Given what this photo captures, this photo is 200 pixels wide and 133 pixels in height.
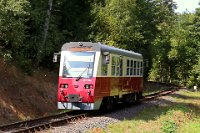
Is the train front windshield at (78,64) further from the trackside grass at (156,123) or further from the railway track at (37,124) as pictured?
the trackside grass at (156,123)

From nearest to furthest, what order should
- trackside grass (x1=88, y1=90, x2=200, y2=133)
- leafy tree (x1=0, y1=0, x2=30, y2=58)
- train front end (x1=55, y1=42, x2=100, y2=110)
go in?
1. trackside grass (x1=88, y1=90, x2=200, y2=133)
2. train front end (x1=55, y1=42, x2=100, y2=110)
3. leafy tree (x1=0, y1=0, x2=30, y2=58)

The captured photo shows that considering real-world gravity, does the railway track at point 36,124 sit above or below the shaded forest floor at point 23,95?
below

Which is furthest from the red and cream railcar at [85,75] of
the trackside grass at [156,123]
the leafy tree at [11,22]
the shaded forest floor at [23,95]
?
the leafy tree at [11,22]

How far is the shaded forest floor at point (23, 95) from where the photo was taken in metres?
21.6

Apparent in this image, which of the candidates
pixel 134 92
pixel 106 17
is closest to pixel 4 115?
pixel 134 92

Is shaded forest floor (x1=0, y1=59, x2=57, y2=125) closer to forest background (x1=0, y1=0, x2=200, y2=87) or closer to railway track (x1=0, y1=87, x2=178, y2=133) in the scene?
forest background (x1=0, y1=0, x2=200, y2=87)

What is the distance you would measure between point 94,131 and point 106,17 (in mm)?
28140

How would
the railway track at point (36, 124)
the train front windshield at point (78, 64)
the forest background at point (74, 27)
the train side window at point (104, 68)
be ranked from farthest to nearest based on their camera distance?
the forest background at point (74, 27) < the train side window at point (104, 68) < the train front windshield at point (78, 64) < the railway track at point (36, 124)

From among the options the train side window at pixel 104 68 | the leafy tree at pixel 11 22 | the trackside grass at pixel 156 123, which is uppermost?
the leafy tree at pixel 11 22

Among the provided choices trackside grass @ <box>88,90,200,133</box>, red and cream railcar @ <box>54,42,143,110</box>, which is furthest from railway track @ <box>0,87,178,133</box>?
trackside grass @ <box>88,90,200,133</box>

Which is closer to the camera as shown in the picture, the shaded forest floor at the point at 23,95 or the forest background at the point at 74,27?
the shaded forest floor at the point at 23,95

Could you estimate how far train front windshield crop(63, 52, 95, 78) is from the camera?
19.6m

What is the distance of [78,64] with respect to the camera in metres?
19.8

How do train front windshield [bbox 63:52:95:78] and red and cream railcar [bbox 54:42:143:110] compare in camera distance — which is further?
train front windshield [bbox 63:52:95:78]
